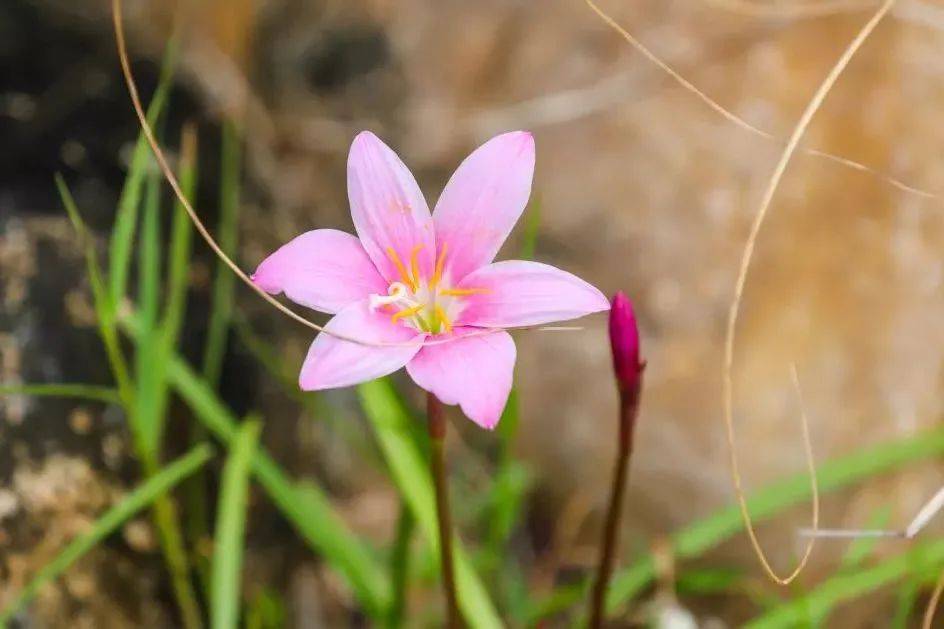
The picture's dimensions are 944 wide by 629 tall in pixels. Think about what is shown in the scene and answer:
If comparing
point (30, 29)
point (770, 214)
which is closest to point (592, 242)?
point (770, 214)

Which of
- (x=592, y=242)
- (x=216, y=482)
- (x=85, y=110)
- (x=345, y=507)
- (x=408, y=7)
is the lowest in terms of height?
(x=345, y=507)

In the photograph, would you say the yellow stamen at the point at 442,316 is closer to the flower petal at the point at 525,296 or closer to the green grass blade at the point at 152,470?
the flower petal at the point at 525,296

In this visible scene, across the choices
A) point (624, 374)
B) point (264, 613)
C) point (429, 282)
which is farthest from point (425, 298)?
point (264, 613)

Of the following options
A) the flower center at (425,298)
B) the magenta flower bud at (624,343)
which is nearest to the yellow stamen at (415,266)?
the flower center at (425,298)

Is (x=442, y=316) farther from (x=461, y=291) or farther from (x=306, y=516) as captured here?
(x=306, y=516)

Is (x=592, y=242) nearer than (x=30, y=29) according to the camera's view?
No

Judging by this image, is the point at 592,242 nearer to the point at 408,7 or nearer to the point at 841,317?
the point at 841,317

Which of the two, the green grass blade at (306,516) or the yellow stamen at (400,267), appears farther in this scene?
the green grass blade at (306,516)
